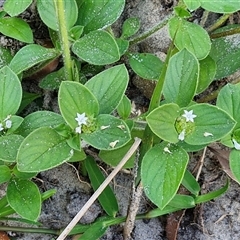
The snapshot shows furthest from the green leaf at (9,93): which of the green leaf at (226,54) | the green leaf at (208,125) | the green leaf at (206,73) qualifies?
the green leaf at (226,54)

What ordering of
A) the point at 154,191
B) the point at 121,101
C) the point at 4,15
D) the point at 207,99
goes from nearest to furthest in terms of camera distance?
1. the point at 154,191
2. the point at 121,101
3. the point at 4,15
4. the point at 207,99

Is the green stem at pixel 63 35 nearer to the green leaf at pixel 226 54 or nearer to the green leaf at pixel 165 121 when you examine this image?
the green leaf at pixel 165 121

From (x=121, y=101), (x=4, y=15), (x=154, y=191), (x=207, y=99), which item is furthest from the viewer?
(x=207, y=99)

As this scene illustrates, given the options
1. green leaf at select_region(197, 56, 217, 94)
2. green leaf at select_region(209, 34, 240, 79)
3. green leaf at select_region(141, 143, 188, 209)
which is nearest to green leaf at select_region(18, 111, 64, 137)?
green leaf at select_region(141, 143, 188, 209)

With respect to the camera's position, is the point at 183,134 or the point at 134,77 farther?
the point at 134,77

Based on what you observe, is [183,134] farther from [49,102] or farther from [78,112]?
[49,102]

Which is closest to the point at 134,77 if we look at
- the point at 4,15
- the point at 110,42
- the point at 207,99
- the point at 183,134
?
the point at 207,99


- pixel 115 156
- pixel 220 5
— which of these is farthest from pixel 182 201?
pixel 220 5
